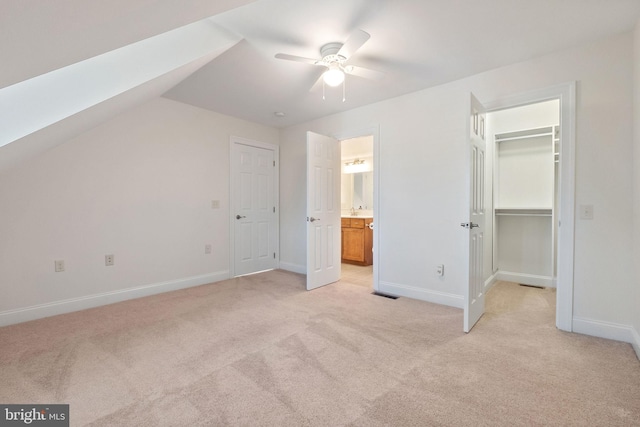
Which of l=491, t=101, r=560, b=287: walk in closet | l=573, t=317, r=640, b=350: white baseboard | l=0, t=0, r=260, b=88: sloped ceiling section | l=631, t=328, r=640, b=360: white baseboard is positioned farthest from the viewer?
l=491, t=101, r=560, b=287: walk in closet

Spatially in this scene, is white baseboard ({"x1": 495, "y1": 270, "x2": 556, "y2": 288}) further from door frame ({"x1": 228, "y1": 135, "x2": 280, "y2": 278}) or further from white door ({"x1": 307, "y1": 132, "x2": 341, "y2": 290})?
door frame ({"x1": 228, "y1": 135, "x2": 280, "y2": 278})

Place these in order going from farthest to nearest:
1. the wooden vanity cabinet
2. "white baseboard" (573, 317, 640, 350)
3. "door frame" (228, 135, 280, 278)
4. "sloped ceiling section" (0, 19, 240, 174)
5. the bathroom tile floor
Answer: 1. the wooden vanity cabinet
2. "door frame" (228, 135, 280, 278)
3. the bathroom tile floor
4. "white baseboard" (573, 317, 640, 350)
5. "sloped ceiling section" (0, 19, 240, 174)

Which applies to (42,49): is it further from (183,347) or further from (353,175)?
(353,175)

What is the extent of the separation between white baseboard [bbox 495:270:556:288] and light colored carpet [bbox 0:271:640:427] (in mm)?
1122

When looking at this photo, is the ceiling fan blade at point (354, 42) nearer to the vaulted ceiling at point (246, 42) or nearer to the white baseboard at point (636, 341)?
the vaulted ceiling at point (246, 42)

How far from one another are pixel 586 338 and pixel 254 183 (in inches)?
167

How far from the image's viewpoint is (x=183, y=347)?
7.02 ft

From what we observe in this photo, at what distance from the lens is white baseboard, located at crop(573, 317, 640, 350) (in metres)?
2.22

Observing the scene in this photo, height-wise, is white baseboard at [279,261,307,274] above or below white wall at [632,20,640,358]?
below

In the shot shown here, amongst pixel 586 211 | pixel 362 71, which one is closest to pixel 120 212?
pixel 362 71

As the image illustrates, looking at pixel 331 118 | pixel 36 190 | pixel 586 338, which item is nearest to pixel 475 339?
pixel 586 338

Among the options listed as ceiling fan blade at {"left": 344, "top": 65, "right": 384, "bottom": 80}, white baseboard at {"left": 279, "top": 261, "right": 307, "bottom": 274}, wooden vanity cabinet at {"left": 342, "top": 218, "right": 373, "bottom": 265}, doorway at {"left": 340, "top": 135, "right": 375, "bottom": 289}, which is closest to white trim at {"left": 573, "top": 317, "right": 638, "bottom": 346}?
doorway at {"left": 340, "top": 135, "right": 375, "bottom": 289}

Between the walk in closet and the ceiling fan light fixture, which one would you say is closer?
the ceiling fan light fixture

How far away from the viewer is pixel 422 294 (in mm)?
3277
